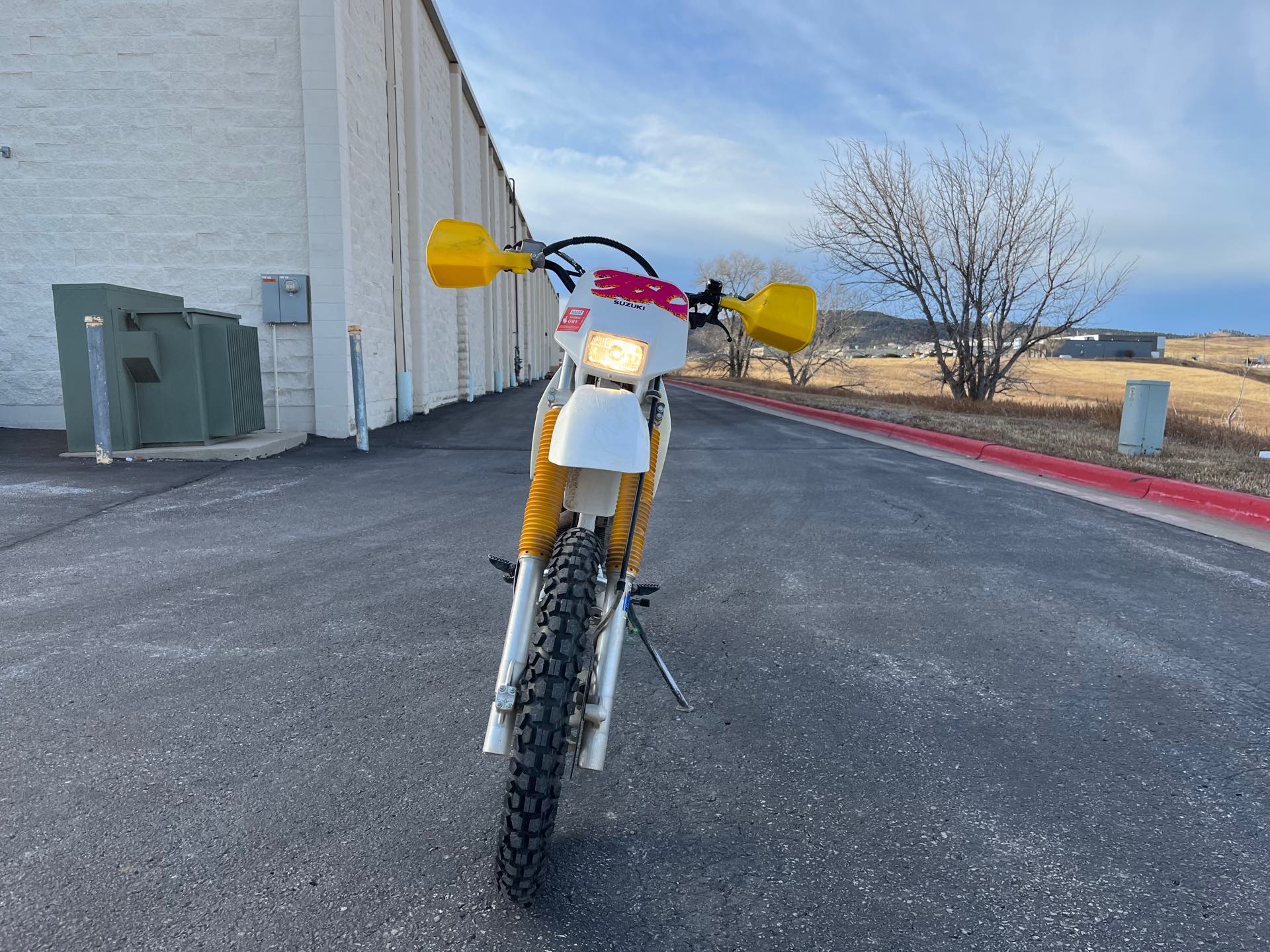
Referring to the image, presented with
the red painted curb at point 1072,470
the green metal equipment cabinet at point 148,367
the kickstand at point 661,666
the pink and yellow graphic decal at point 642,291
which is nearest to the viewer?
the pink and yellow graphic decal at point 642,291

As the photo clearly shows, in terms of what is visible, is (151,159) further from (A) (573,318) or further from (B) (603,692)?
(B) (603,692)

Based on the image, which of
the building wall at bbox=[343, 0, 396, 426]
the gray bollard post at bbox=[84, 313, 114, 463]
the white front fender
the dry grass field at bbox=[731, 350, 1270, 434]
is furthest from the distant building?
the white front fender

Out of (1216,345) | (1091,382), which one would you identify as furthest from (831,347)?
(1216,345)

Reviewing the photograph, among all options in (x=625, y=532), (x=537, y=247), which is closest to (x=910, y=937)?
(x=625, y=532)

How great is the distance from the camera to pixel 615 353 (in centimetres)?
223

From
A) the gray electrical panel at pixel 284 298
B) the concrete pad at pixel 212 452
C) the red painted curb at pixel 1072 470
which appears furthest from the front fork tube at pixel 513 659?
the gray electrical panel at pixel 284 298

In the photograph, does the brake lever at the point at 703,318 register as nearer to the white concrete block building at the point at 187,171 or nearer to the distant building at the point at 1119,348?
the white concrete block building at the point at 187,171

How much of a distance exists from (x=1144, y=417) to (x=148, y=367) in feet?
38.9

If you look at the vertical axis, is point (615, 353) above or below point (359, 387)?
above

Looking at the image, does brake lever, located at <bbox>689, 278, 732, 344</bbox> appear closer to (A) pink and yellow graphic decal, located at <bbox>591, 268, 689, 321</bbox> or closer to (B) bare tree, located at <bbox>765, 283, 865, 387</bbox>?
(A) pink and yellow graphic decal, located at <bbox>591, 268, 689, 321</bbox>

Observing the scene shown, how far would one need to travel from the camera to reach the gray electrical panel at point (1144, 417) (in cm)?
941

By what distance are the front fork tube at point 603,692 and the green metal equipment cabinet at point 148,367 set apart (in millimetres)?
8541

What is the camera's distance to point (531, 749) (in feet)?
5.73

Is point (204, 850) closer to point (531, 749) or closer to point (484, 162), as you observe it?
point (531, 749)
